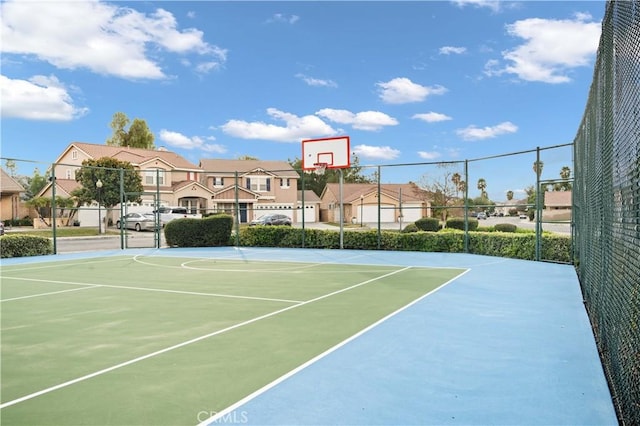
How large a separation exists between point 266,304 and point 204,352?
2405mm

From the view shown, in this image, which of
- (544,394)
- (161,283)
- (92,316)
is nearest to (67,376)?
(92,316)

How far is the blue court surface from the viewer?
3.11 metres

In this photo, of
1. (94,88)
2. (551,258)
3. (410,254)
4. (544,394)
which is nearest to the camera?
(544,394)

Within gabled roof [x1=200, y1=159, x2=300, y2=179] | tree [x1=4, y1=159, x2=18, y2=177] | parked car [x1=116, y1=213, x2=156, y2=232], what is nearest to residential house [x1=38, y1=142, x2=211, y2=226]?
gabled roof [x1=200, y1=159, x2=300, y2=179]

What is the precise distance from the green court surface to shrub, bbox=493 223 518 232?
496cm

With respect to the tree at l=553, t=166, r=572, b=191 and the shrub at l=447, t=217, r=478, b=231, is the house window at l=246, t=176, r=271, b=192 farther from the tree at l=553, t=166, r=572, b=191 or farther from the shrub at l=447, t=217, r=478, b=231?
the tree at l=553, t=166, r=572, b=191

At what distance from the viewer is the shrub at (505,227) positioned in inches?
568

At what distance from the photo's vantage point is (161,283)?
361 inches

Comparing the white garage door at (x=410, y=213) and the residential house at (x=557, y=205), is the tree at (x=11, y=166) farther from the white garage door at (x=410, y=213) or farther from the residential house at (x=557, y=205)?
the residential house at (x=557, y=205)

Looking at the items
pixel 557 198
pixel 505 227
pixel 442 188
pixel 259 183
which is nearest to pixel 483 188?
pixel 505 227

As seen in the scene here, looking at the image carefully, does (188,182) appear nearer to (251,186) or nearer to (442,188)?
(251,186)

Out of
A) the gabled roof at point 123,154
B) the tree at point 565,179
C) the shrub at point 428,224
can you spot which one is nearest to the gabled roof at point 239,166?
the gabled roof at point 123,154

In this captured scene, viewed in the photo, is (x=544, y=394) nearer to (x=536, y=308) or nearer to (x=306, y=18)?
(x=536, y=308)

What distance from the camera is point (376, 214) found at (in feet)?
56.7
